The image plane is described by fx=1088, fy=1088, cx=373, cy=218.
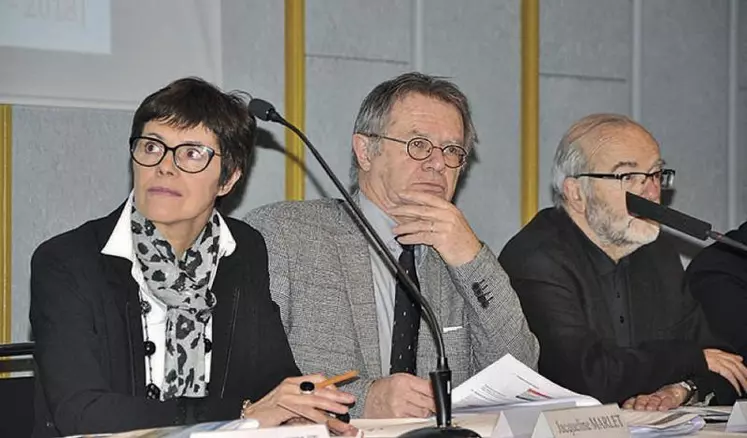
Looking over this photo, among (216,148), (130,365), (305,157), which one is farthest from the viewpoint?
(305,157)

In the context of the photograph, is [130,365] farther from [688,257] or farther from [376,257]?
[688,257]

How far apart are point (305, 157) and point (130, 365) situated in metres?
1.36

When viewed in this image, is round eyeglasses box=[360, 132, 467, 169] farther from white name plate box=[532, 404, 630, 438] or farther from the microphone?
white name plate box=[532, 404, 630, 438]

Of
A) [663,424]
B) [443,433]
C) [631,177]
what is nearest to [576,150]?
[631,177]

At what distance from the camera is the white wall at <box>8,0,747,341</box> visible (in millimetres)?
3111

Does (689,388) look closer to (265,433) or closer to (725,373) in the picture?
(725,373)

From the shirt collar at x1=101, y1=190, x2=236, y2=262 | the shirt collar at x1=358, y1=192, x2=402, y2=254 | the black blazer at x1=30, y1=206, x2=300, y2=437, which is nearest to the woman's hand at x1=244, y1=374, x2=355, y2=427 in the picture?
the black blazer at x1=30, y1=206, x2=300, y2=437

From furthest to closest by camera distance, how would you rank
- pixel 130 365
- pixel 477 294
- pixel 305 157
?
1. pixel 305 157
2. pixel 477 294
3. pixel 130 365

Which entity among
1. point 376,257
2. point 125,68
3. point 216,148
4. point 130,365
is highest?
point 125,68

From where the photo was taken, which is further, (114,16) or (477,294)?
(114,16)

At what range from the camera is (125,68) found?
3166 millimetres

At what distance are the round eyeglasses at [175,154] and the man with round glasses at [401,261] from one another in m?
0.38

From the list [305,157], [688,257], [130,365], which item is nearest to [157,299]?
[130,365]

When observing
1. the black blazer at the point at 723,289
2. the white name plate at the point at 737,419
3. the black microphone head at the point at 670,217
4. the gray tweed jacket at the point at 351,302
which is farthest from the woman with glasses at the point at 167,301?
the black blazer at the point at 723,289
